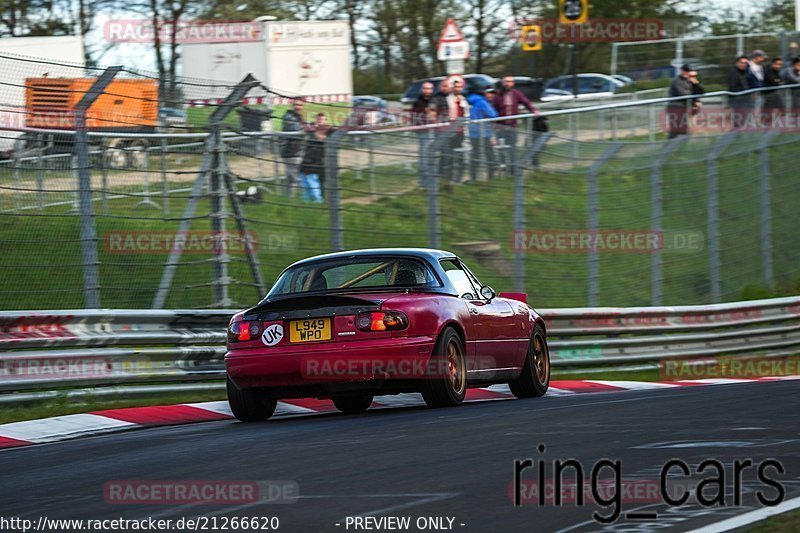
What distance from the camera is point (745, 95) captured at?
19.8 metres

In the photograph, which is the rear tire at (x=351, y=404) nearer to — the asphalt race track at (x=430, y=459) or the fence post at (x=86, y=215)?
the asphalt race track at (x=430, y=459)

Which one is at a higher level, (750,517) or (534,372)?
(750,517)

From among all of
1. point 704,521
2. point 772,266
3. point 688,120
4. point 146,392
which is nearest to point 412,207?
point 146,392

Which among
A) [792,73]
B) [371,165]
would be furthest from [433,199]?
[792,73]

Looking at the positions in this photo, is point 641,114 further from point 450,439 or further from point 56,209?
point 450,439

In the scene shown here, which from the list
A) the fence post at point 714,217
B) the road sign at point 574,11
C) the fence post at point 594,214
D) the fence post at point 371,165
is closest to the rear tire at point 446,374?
the fence post at point 371,165

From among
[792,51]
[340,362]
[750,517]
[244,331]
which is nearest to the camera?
[750,517]

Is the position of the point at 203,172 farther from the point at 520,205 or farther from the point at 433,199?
the point at 520,205

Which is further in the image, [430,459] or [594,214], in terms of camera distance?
[594,214]

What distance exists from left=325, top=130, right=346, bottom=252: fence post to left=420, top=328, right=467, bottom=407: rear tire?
3.56m

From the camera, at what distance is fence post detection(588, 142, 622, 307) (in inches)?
632

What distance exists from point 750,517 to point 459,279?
564cm

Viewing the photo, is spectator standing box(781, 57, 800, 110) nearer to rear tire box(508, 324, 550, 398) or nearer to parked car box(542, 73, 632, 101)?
parked car box(542, 73, 632, 101)

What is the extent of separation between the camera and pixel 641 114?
21.5m
